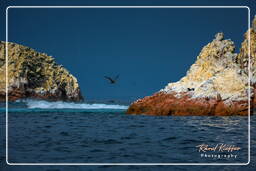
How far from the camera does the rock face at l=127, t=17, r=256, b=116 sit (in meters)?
34.3

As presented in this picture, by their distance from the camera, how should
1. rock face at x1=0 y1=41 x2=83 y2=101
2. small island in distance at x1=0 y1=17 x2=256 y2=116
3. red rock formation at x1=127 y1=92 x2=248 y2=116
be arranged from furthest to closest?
rock face at x1=0 y1=41 x2=83 y2=101 < small island in distance at x1=0 y1=17 x2=256 y2=116 < red rock formation at x1=127 y1=92 x2=248 y2=116

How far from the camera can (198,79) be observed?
1596 inches

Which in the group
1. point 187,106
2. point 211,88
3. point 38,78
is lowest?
point 187,106

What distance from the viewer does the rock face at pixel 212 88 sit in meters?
34.3

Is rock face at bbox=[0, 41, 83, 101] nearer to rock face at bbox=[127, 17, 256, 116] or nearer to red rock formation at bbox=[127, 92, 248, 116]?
red rock formation at bbox=[127, 92, 248, 116]

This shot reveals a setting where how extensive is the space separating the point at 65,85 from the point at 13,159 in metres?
76.8

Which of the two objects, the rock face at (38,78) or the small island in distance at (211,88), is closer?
the small island in distance at (211,88)

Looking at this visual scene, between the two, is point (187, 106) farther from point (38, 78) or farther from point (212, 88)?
point (38, 78)

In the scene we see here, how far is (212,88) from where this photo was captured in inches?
1423

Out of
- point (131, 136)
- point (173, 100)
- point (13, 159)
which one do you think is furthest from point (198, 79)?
point (13, 159)

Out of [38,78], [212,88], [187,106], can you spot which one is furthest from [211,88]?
[38,78]

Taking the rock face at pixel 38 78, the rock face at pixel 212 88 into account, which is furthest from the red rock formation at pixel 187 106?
the rock face at pixel 38 78

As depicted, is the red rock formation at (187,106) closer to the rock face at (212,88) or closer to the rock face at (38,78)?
the rock face at (212,88)

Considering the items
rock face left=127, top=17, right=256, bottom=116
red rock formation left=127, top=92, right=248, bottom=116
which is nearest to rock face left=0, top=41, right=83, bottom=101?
red rock formation left=127, top=92, right=248, bottom=116
